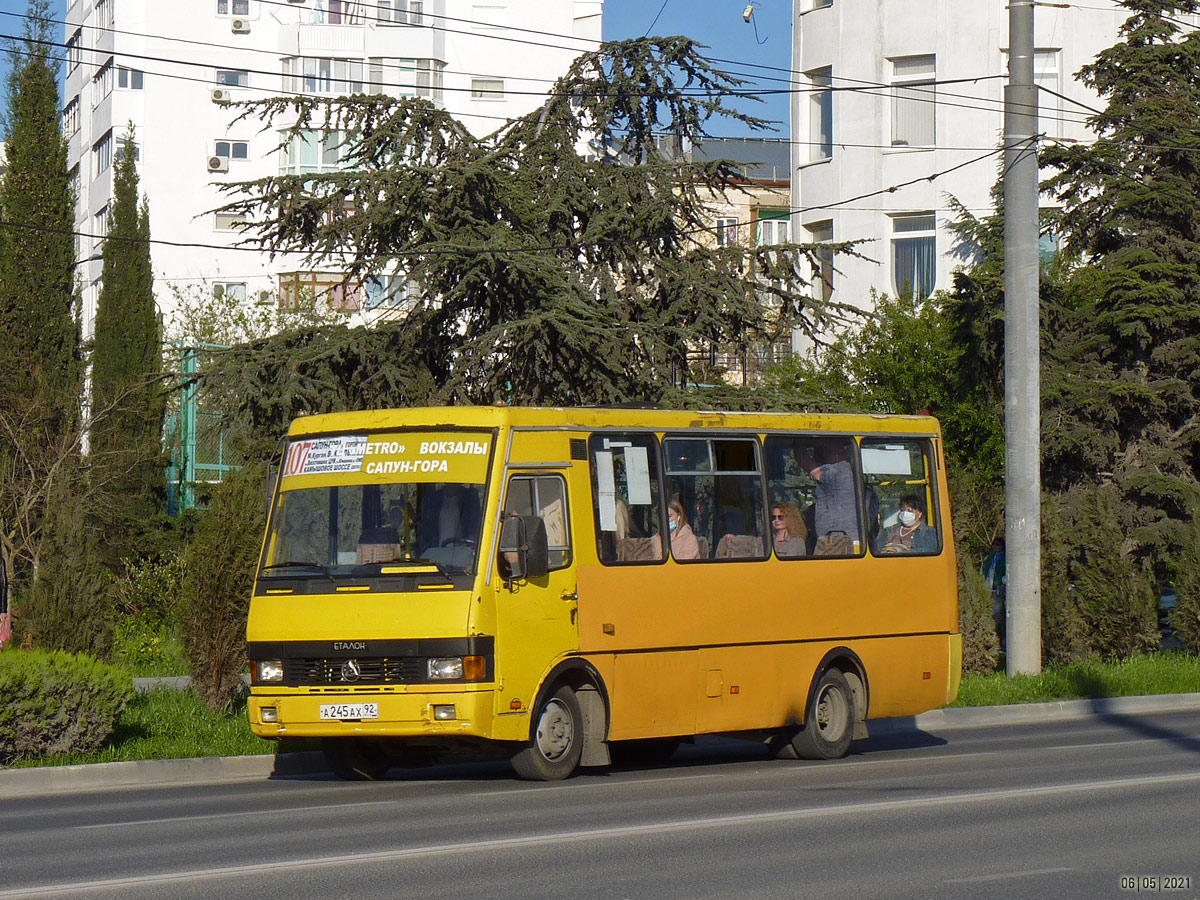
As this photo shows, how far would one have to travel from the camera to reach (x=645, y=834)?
10125 millimetres

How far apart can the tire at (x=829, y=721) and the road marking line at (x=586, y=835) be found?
3194 mm

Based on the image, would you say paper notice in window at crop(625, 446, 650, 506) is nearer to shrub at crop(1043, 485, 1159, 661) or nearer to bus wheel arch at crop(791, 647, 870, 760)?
bus wheel arch at crop(791, 647, 870, 760)

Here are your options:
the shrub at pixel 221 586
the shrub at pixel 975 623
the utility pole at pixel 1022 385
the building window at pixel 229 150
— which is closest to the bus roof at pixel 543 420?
the shrub at pixel 221 586

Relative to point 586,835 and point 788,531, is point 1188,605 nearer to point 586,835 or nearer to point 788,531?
point 788,531

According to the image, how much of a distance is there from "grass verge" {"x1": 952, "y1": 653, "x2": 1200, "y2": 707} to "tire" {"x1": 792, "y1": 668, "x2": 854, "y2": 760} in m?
4.44

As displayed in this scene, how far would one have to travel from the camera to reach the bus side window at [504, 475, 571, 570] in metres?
13.4

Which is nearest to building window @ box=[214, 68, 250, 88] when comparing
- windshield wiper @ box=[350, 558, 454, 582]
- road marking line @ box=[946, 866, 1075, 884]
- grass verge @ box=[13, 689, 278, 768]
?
grass verge @ box=[13, 689, 278, 768]

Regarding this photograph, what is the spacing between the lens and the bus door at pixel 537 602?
1291 centimetres

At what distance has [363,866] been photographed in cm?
904

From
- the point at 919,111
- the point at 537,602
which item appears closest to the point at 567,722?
the point at 537,602

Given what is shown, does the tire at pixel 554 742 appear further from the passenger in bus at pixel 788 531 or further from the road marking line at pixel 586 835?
the passenger in bus at pixel 788 531

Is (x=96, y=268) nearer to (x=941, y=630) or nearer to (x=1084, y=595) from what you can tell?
(x=1084, y=595)

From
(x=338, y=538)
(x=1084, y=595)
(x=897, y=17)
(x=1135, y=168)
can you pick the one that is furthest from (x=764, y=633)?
(x=897, y=17)

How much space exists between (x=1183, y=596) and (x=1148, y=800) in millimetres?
14822
